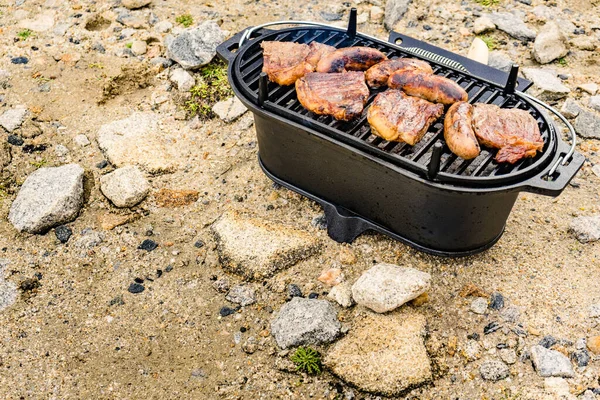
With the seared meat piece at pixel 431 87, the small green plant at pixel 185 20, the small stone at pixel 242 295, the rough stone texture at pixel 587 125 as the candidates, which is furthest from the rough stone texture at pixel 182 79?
the rough stone texture at pixel 587 125

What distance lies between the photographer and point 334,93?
309 centimetres

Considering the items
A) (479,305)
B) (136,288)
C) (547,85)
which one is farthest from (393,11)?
(136,288)

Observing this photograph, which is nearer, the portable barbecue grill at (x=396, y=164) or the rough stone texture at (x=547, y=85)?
the portable barbecue grill at (x=396, y=164)

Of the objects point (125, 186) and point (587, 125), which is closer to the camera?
point (125, 186)

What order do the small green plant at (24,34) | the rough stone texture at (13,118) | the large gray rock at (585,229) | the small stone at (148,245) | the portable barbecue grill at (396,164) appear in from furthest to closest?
1. the small green plant at (24,34)
2. the rough stone texture at (13,118)
3. the small stone at (148,245)
4. the large gray rock at (585,229)
5. the portable barbecue grill at (396,164)

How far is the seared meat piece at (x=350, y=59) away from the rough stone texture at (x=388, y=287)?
1.19 meters

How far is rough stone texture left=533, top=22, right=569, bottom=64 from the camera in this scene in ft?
16.0

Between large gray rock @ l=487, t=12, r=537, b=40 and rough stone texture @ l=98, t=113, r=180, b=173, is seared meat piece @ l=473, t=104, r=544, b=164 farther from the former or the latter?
large gray rock @ l=487, t=12, r=537, b=40

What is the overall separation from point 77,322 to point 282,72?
6.11ft

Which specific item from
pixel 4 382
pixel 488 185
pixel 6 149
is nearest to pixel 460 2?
pixel 488 185

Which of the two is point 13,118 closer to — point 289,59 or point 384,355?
point 289,59

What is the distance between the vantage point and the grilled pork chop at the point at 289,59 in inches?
130

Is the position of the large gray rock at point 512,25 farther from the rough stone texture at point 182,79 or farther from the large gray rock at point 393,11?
the rough stone texture at point 182,79

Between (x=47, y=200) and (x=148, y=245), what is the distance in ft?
2.47
